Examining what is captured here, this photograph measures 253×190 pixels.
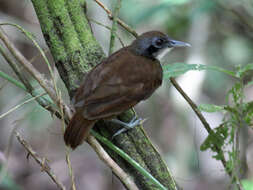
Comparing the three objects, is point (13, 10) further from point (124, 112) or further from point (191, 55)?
point (124, 112)

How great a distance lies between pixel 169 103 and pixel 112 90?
2.89 meters

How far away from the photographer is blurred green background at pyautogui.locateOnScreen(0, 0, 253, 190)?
424 centimetres

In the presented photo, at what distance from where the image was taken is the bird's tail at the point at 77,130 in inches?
76.4

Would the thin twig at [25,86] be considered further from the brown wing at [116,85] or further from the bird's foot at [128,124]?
the bird's foot at [128,124]

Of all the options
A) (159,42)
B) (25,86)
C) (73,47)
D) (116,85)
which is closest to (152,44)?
(159,42)

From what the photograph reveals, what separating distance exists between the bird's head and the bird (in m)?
0.07

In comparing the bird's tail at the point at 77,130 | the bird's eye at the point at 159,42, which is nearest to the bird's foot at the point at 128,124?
the bird's tail at the point at 77,130

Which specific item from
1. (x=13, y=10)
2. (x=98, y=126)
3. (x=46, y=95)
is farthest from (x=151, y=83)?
(x=13, y=10)

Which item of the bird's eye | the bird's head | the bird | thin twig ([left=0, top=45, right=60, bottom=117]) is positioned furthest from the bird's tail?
the bird's eye

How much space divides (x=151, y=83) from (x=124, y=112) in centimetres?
27

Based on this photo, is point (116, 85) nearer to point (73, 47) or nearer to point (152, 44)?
point (73, 47)

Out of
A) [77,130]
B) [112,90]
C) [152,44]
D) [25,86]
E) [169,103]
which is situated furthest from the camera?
[169,103]

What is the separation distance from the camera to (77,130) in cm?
193

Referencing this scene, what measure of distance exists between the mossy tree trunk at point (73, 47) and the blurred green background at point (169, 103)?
1.80 meters
